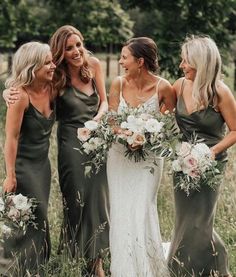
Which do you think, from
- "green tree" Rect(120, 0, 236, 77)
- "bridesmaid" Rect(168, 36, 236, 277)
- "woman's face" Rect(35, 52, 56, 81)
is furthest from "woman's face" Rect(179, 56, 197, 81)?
"green tree" Rect(120, 0, 236, 77)

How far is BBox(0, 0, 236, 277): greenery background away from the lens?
697cm

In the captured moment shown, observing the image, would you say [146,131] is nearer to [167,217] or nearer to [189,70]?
[189,70]

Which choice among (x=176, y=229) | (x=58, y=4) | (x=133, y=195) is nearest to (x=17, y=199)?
(x=133, y=195)

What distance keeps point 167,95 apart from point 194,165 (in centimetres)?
87

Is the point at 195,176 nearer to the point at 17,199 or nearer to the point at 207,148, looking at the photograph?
the point at 207,148

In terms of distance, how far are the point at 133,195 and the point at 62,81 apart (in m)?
1.11

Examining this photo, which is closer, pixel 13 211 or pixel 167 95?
pixel 13 211

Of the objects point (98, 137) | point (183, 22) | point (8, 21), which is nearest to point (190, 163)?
point (98, 137)

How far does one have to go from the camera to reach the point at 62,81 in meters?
5.85

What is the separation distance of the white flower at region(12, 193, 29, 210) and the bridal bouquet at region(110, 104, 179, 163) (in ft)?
2.73

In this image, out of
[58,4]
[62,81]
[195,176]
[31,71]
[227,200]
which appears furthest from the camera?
[58,4]

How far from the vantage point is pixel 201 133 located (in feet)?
18.0

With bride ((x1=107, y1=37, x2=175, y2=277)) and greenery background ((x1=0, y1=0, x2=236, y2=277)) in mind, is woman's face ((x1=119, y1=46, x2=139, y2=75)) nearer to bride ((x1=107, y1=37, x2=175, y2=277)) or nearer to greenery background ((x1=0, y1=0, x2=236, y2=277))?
bride ((x1=107, y1=37, x2=175, y2=277))

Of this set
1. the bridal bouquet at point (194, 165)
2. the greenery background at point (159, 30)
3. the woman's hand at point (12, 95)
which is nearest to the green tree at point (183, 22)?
the greenery background at point (159, 30)
